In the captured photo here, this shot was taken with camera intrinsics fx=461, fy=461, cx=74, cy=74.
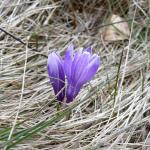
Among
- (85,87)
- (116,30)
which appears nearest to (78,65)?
(85,87)

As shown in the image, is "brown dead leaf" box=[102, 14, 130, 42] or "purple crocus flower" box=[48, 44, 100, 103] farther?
"brown dead leaf" box=[102, 14, 130, 42]

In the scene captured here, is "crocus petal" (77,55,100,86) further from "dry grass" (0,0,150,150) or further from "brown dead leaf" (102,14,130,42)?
"brown dead leaf" (102,14,130,42)

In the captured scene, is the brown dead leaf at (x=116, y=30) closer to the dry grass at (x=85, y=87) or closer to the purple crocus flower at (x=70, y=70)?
the dry grass at (x=85, y=87)

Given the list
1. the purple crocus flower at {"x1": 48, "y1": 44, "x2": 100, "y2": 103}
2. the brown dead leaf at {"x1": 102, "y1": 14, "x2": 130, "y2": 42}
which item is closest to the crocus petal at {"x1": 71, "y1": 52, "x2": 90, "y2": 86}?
the purple crocus flower at {"x1": 48, "y1": 44, "x2": 100, "y2": 103}

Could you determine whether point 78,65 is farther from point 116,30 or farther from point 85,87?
point 116,30

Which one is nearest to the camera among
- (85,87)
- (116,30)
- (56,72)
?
(56,72)

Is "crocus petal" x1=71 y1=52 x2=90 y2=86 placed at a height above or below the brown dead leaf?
below
